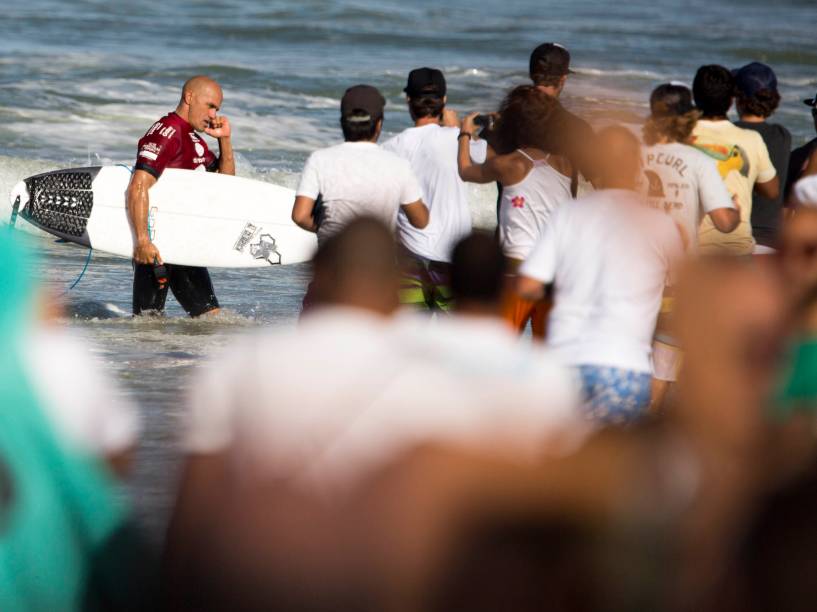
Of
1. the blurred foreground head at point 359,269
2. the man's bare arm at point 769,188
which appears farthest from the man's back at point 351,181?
the blurred foreground head at point 359,269

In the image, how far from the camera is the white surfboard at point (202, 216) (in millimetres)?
9062

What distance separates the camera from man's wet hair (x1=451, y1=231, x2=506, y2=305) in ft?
10.4

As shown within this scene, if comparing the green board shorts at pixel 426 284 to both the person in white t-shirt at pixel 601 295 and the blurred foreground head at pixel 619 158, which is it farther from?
the person in white t-shirt at pixel 601 295

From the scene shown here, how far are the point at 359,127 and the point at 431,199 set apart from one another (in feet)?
1.85

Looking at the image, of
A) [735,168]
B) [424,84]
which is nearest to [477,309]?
[735,168]

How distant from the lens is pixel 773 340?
8.72 ft

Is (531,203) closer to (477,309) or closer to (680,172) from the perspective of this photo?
(680,172)

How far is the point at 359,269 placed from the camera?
262 centimetres

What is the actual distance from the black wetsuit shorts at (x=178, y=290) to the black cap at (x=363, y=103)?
9.80 ft

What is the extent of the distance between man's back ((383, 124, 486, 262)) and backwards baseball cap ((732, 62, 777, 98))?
1.13 meters

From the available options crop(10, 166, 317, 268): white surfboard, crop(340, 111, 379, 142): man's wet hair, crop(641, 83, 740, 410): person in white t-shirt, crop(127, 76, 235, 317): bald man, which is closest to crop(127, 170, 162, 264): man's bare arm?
crop(127, 76, 235, 317): bald man

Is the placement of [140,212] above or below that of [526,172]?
below

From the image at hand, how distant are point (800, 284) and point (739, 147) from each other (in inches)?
107

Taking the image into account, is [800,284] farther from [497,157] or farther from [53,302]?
[497,157]
